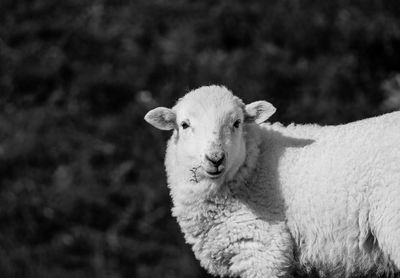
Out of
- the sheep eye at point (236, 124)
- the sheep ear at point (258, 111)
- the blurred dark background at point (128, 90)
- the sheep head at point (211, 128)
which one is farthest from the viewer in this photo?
the blurred dark background at point (128, 90)

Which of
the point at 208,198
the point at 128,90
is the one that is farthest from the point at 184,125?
the point at 128,90

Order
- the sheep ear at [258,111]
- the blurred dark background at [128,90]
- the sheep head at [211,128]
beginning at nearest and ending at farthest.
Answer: the sheep head at [211,128]
the sheep ear at [258,111]
the blurred dark background at [128,90]

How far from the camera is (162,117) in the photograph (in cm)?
661

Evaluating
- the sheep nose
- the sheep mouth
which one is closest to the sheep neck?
the sheep mouth

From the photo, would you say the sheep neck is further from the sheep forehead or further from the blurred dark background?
the blurred dark background

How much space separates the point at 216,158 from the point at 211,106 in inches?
24.3

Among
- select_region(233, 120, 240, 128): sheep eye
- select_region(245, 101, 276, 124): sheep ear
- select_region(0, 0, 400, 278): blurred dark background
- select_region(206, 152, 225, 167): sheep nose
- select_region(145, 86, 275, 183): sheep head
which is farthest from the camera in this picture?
select_region(0, 0, 400, 278): blurred dark background

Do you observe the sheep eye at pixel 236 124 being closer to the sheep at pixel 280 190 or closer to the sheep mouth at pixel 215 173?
the sheep at pixel 280 190

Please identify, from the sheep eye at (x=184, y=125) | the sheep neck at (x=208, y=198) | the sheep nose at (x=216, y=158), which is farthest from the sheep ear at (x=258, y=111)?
the sheep nose at (x=216, y=158)

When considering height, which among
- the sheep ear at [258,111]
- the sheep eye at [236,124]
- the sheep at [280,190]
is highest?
the sheep ear at [258,111]

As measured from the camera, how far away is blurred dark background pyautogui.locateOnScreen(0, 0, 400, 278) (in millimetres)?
16125

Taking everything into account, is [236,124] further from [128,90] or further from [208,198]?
[128,90]

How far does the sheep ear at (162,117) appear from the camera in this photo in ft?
21.5

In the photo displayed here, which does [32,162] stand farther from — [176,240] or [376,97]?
[376,97]
